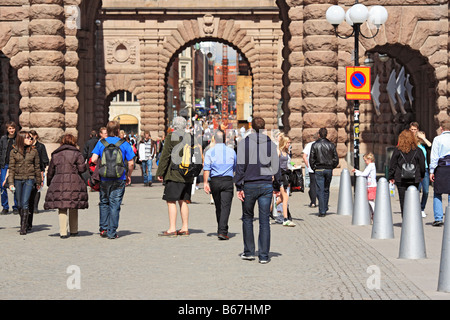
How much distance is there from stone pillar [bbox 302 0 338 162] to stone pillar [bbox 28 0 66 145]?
7.48 meters

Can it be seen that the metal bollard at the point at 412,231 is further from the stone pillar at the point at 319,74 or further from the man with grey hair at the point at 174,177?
the stone pillar at the point at 319,74

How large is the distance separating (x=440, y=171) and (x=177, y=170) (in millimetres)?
5004

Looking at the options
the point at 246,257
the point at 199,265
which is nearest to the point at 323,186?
the point at 246,257

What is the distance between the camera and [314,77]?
2772 centimetres

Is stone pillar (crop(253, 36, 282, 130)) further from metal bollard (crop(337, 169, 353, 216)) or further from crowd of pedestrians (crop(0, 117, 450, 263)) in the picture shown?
crowd of pedestrians (crop(0, 117, 450, 263))

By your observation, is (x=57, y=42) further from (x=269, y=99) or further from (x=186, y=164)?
(x=269, y=99)

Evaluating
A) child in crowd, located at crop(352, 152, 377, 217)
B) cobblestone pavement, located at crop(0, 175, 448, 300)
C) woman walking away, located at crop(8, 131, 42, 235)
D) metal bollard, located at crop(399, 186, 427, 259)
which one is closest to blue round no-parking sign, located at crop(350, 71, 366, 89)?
child in crowd, located at crop(352, 152, 377, 217)

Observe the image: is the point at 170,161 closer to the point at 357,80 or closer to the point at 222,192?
the point at 222,192

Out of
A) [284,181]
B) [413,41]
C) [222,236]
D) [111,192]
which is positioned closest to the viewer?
[222,236]

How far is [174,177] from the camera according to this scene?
16.1 meters

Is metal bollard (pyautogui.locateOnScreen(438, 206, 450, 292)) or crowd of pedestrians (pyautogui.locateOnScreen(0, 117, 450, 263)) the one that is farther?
crowd of pedestrians (pyautogui.locateOnScreen(0, 117, 450, 263))

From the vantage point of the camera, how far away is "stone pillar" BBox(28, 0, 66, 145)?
28062mm

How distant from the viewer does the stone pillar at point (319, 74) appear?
27656 millimetres
